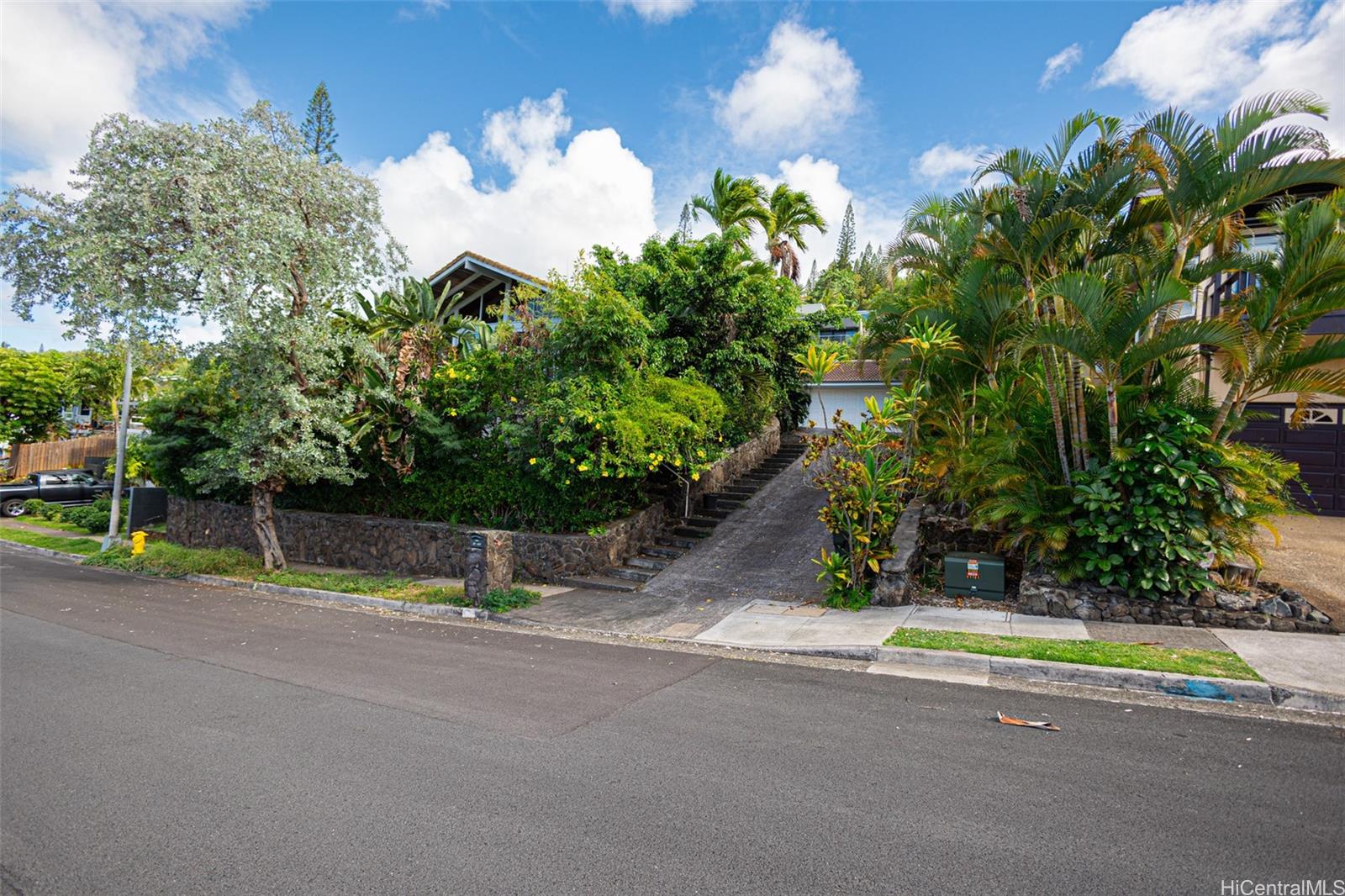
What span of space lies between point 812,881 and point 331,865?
2399 mm

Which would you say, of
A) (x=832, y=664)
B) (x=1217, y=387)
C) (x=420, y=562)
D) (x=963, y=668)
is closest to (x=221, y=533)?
(x=420, y=562)

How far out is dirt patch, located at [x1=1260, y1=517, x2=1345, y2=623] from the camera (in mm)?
8586

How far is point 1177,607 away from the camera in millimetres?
8234

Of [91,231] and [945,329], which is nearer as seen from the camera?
[945,329]

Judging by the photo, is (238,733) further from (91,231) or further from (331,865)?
(91,231)

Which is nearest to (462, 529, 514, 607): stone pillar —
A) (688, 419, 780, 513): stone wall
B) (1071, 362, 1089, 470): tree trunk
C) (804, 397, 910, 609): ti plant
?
(688, 419, 780, 513): stone wall

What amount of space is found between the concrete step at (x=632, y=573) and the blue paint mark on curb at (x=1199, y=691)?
786cm

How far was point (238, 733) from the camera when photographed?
5555mm

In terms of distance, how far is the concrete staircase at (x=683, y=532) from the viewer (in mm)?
12633

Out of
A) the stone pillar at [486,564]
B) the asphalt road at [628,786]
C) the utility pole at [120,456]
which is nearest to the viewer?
the asphalt road at [628,786]

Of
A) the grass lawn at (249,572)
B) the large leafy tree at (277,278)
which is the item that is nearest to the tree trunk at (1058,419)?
the grass lawn at (249,572)

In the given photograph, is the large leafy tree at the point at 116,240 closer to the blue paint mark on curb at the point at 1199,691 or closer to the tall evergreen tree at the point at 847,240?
the blue paint mark on curb at the point at 1199,691

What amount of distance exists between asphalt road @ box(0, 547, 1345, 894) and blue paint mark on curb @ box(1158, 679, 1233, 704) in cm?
73

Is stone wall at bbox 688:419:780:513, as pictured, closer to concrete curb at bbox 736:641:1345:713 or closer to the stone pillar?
the stone pillar
